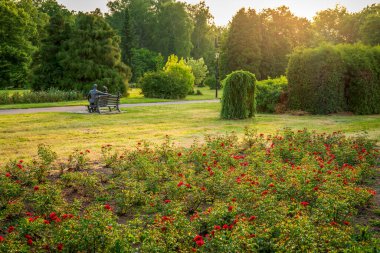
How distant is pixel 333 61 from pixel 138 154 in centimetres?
1383

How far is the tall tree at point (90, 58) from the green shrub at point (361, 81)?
19.7m

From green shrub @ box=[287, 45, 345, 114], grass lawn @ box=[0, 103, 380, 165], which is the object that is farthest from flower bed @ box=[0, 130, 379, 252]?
green shrub @ box=[287, 45, 345, 114]

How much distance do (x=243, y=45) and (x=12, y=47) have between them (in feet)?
92.4

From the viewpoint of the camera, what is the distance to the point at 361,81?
62.5 feet

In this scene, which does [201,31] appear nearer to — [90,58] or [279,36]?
[279,36]

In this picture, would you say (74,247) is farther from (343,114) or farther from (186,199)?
(343,114)

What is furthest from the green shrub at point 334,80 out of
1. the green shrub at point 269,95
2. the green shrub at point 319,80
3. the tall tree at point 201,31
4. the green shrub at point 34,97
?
the tall tree at point 201,31

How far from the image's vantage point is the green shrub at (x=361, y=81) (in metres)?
19.2

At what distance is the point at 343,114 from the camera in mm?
19078

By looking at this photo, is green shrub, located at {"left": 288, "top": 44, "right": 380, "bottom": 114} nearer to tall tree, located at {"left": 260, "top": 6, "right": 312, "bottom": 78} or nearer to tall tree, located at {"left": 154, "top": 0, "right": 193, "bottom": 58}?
tall tree, located at {"left": 260, "top": 6, "right": 312, "bottom": 78}

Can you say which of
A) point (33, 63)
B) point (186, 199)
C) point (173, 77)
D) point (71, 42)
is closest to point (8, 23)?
point (33, 63)

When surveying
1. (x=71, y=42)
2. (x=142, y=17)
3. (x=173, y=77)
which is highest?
(x=142, y=17)

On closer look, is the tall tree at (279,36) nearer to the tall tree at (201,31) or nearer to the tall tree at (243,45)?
the tall tree at (243,45)

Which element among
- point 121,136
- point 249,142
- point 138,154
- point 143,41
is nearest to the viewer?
point 138,154
